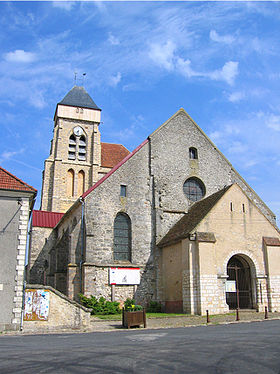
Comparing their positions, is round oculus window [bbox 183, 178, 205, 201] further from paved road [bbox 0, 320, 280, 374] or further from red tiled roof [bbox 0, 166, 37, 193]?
paved road [bbox 0, 320, 280, 374]

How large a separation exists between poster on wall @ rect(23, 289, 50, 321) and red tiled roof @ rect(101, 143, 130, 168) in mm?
29045

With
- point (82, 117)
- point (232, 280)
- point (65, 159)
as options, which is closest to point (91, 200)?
point (232, 280)

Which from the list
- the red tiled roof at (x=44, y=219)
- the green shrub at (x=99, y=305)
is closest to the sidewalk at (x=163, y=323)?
the green shrub at (x=99, y=305)

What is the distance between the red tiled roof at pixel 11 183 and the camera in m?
16.5

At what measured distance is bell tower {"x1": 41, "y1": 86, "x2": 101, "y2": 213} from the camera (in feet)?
132

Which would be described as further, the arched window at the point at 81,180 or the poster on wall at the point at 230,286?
the arched window at the point at 81,180

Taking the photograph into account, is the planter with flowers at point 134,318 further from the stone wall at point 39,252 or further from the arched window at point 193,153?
the stone wall at point 39,252

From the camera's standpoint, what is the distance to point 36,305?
15789mm

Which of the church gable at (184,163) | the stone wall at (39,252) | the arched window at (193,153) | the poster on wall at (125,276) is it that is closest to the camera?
the poster on wall at (125,276)

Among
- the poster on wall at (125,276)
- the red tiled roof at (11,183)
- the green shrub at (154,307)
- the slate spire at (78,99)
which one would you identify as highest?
the slate spire at (78,99)

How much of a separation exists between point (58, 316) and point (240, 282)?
1067cm

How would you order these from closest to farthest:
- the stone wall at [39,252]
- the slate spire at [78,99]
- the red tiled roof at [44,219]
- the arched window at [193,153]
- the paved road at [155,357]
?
the paved road at [155,357], the arched window at [193,153], the stone wall at [39,252], the red tiled roof at [44,219], the slate spire at [78,99]

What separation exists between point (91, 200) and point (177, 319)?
338 inches

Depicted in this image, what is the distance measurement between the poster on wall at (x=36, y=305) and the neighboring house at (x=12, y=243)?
1.82 ft
